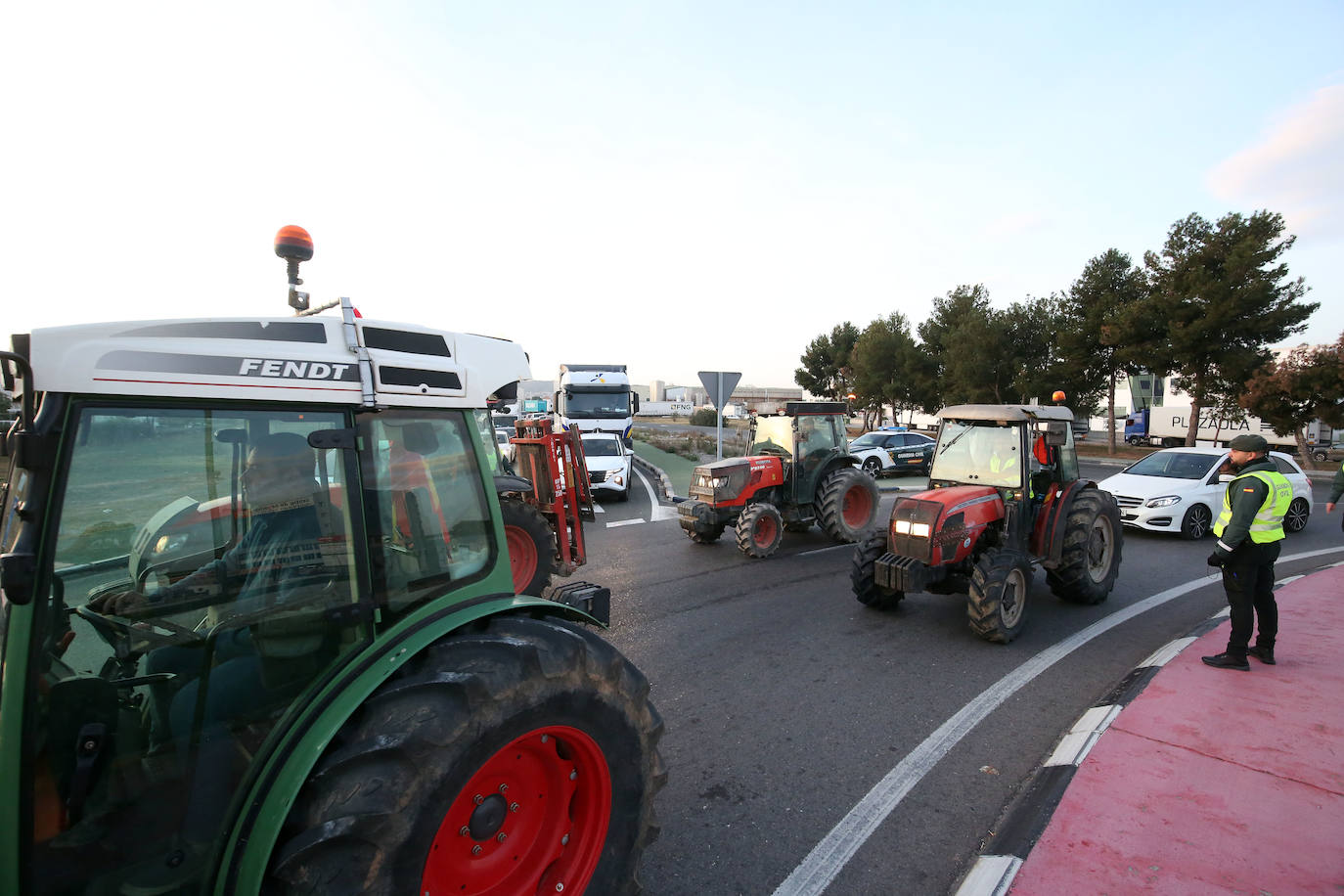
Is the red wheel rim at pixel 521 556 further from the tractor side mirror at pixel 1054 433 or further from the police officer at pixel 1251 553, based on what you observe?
the police officer at pixel 1251 553

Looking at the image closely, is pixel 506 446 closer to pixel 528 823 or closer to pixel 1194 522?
pixel 528 823

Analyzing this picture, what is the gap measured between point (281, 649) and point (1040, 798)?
3.61 m

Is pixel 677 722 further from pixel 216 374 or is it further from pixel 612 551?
pixel 612 551

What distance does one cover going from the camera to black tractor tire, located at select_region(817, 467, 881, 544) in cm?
956

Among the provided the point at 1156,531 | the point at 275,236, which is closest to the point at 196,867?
the point at 275,236

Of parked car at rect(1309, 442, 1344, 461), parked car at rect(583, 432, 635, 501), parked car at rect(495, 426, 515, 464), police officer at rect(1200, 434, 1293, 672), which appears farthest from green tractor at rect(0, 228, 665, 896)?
parked car at rect(1309, 442, 1344, 461)

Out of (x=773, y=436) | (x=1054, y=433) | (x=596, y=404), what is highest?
(x=596, y=404)

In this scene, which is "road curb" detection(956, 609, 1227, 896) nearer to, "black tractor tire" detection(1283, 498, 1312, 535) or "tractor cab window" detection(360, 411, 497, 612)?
"tractor cab window" detection(360, 411, 497, 612)

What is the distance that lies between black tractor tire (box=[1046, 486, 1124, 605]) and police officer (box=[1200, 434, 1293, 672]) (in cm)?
146

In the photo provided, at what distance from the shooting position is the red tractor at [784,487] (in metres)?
9.05

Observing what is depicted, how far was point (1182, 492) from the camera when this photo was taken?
984cm

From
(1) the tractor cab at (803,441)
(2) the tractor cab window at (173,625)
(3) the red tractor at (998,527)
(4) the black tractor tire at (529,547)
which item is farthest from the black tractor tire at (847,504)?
(2) the tractor cab window at (173,625)

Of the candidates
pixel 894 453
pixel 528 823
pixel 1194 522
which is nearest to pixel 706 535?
pixel 528 823

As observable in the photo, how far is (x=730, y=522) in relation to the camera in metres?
9.52
